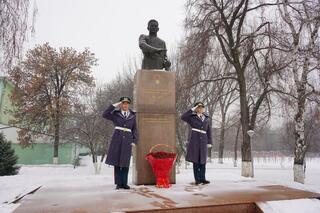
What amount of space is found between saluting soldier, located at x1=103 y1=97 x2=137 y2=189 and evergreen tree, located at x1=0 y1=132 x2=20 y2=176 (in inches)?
419

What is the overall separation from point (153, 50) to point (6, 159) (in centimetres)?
1098

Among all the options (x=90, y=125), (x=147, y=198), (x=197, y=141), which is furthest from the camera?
(x=90, y=125)

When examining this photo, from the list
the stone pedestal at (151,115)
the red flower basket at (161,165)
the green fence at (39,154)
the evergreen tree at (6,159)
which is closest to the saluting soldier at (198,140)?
the stone pedestal at (151,115)

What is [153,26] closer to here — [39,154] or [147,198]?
[147,198]

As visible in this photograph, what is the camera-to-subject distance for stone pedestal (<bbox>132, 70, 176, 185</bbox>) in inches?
256

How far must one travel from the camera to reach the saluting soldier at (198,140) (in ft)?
21.4

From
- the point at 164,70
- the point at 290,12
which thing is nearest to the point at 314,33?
the point at 290,12

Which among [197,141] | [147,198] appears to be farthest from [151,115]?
[147,198]

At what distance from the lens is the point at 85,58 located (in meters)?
26.4

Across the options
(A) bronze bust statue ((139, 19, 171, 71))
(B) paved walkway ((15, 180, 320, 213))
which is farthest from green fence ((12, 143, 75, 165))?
(B) paved walkway ((15, 180, 320, 213))

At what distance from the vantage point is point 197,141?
6582mm

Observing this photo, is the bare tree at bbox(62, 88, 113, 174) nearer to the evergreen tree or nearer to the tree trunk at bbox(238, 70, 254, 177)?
the evergreen tree

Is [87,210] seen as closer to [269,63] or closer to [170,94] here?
[170,94]

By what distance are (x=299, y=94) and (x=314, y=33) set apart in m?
2.27
